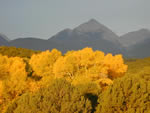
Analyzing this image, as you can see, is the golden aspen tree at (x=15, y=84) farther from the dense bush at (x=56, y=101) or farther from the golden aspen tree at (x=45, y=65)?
the dense bush at (x=56, y=101)

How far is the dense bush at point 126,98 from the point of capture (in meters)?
25.1

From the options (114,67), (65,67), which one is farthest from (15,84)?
(114,67)

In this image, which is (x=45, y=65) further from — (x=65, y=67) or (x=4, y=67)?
(x=4, y=67)

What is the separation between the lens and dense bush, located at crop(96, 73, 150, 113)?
25.1 metres

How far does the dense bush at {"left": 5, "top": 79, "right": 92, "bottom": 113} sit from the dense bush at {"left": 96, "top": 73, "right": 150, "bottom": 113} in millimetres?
2789

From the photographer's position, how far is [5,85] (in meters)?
36.8

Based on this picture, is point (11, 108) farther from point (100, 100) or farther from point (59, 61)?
point (59, 61)

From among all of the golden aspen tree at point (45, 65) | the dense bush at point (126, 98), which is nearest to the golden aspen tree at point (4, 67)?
the golden aspen tree at point (45, 65)

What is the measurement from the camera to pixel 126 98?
25688 mm

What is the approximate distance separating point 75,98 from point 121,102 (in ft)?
Result: 18.5

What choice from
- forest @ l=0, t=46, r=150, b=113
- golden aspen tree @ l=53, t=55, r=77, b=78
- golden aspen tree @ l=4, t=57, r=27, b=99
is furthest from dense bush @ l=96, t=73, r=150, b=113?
golden aspen tree @ l=53, t=55, r=77, b=78

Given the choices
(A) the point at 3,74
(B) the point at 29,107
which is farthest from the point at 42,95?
(A) the point at 3,74

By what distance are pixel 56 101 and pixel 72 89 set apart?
106 inches

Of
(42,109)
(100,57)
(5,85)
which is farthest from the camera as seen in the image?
(100,57)
